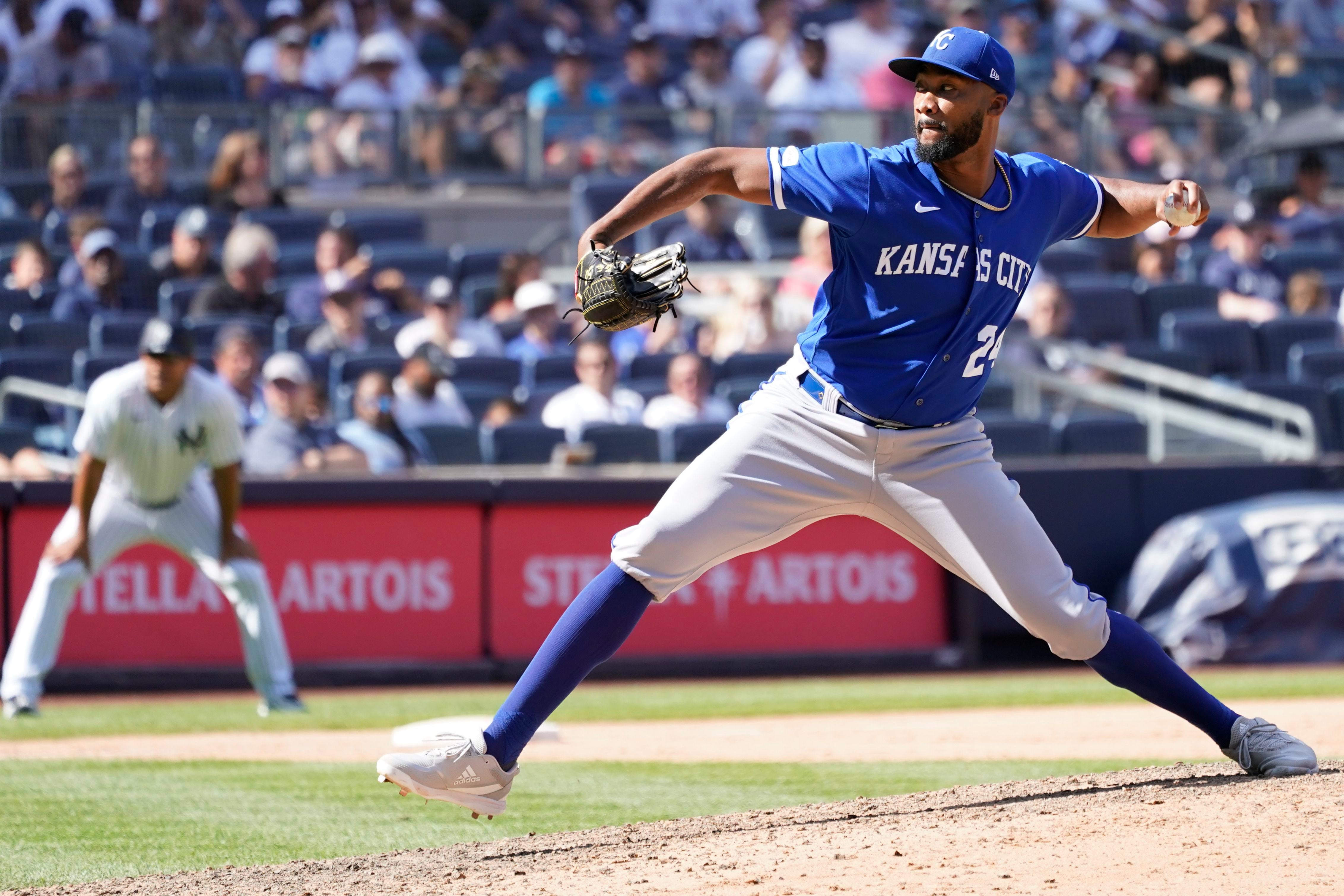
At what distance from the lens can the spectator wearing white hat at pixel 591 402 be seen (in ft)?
32.8

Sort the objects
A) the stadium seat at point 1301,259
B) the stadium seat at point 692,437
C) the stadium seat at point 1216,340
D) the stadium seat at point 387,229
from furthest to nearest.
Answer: the stadium seat at point 1301,259, the stadium seat at point 387,229, the stadium seat at point 1216,340, the stadium seat at point 692,437

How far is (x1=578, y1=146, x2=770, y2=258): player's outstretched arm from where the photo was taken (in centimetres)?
379

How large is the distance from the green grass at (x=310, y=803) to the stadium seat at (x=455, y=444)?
3735 millimetres

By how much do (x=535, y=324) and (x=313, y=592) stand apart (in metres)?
2.74

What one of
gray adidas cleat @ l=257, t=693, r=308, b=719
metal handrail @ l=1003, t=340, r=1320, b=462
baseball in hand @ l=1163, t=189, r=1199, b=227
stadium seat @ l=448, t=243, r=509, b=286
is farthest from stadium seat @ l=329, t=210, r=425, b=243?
baseball in hand @ l=1163, t=189, r=1199, b=227

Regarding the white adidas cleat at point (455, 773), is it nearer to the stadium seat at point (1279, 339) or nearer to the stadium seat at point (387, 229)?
the stadium seat at point (387, 229)

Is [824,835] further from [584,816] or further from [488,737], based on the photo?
[584,816]

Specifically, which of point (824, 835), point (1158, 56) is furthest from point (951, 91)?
point (1158, 56)

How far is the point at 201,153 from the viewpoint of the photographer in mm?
12398

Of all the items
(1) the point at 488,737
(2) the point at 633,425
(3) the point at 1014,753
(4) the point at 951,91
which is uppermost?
(4) the point at 951,91

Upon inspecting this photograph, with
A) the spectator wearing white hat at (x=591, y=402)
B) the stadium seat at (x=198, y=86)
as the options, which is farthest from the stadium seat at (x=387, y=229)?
the spectator wearing white hat at (x=591, y=402)

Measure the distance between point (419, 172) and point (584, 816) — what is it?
8600 mm

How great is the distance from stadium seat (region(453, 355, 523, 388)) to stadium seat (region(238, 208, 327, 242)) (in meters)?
1.99

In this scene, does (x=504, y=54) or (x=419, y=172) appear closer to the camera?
(x=419, y=172)
